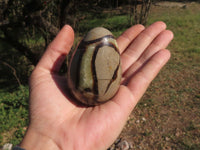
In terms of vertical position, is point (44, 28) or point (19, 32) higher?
point (44, 28)

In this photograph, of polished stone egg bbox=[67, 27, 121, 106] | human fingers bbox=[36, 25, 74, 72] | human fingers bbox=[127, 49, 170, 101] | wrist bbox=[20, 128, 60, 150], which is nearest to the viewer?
wrist bbox=[20, 128, 60, 150]

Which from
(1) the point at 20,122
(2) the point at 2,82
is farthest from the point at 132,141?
(2) the point at 2,82

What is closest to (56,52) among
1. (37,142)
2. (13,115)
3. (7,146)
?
(37,142)

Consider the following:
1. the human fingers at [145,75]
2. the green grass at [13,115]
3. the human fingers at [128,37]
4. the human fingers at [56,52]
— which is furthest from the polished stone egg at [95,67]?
the green grass at [13,115]

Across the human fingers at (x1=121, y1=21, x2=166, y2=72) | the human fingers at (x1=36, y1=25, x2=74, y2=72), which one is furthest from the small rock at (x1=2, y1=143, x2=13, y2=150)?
the human fingers at (x1=121, y1=21, x2=166, y2=72)

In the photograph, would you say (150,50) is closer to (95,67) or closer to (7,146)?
(95,67)

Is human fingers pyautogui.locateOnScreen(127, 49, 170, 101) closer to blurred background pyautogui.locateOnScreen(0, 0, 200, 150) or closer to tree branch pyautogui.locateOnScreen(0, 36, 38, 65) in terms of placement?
blurred background pyautogui.locateOnScreen(0, 0, 200, 150)

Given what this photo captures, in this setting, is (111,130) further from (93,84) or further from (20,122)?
(20,122)
